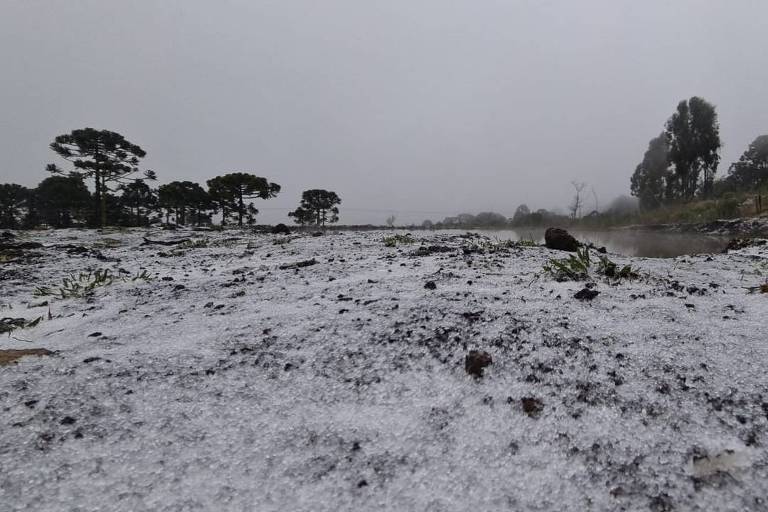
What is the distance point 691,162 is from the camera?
102 feet

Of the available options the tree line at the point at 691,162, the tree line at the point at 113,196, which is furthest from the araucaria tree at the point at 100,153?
the tree line at the point at 691,162

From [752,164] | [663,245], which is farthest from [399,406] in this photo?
[752,164]

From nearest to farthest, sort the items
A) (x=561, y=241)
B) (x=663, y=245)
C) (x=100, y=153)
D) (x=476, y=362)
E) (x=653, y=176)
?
(x=476, y=362) → (x=561, y=241) → (x=663, y=245) → (x=100, y=153) → (x=653, y=176)

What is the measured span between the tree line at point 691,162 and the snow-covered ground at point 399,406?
3248 centimetres

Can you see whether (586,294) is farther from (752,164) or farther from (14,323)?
(752,164)

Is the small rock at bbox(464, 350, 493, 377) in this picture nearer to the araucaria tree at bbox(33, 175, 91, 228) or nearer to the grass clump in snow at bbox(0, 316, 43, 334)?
the grass clump in snow at bbox(0, 316, 43, 334)

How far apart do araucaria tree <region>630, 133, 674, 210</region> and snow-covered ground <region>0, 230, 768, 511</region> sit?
44339 millimetres

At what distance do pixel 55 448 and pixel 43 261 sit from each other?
207 inches

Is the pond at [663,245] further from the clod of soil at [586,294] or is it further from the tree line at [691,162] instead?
the tree line at [691,162]

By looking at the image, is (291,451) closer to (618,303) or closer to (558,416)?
(558,416)

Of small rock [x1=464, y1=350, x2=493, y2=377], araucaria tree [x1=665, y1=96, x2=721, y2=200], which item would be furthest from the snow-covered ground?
araucaria tree [x1=665, y1=96, x2=721, y2=200]

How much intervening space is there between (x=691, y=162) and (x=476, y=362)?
41.2m

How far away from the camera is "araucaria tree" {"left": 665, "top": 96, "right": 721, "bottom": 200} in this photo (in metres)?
29.5

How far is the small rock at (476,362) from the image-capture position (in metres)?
Answer: 1.34
